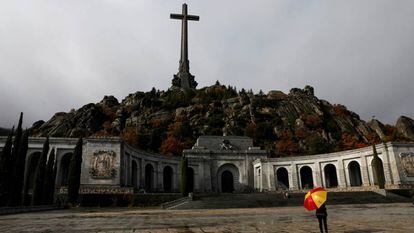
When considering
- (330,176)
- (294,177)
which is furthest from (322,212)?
(330,176)

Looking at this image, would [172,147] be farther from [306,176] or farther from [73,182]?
[73,182]

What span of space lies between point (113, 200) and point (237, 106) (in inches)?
2551

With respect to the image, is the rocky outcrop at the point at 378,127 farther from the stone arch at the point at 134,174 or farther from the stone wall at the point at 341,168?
the stone arch at the point at 134,174

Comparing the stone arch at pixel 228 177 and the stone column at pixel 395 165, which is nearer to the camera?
the stone column at pixel 395 165

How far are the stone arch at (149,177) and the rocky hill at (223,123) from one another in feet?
67.1

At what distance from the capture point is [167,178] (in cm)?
5228

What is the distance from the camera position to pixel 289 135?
79.4 metres

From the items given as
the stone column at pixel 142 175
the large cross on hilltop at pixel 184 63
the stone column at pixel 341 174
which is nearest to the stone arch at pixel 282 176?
the stone column at pixel 341 174

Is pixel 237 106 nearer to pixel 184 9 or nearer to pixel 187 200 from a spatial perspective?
pixel 184 9

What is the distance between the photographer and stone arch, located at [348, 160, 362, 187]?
45.5 metres

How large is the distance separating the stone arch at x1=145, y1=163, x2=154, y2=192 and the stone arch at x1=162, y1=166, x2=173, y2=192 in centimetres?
272

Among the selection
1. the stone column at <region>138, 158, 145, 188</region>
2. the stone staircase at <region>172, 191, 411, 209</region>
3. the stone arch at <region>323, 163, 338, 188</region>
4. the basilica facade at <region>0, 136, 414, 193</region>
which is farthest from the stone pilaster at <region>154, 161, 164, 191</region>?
the stone arch at <region>323, 163, 338, 188</region>

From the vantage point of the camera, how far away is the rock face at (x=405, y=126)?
81787 millimetres

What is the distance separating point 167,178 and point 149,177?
15.2 ft
